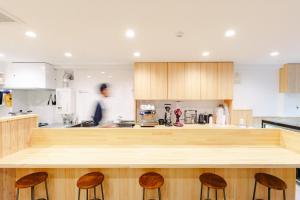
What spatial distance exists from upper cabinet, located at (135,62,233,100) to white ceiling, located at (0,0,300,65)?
0.84 metres

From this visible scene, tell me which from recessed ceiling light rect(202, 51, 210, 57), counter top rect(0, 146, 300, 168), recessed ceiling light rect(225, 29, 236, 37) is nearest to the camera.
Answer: counter top rect(0, 146, 300, 168)

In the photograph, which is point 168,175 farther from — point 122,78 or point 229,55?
point 122,78

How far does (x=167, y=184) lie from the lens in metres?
1.90

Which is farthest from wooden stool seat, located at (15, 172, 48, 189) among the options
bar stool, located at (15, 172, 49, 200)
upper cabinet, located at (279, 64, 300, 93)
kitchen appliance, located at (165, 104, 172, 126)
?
upper cabinet, located at (279, 64, 300, 93)

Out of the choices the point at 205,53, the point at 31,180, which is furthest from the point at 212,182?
the point at 205,53

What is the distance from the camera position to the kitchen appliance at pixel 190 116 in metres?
4.25

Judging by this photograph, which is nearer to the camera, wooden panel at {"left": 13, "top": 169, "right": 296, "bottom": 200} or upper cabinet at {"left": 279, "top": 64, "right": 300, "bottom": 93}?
wooden panel at {"left": 13, "top": 169, "right": 296, "bottom": 200}

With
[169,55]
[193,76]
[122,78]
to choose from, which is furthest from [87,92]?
[193,76]

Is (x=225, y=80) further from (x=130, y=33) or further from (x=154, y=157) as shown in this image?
(x=154, y=157)

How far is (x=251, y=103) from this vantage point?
4.32m

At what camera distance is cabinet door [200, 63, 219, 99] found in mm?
3871

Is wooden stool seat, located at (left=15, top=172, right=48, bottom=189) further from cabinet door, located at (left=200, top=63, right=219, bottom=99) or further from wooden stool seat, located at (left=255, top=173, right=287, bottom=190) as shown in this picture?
cabinet door, located at (left=200, top=63, right=219, bottom=99)

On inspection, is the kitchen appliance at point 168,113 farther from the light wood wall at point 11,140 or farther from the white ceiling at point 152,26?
the light wood wall at point 11,140

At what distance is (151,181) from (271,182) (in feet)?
3.80
